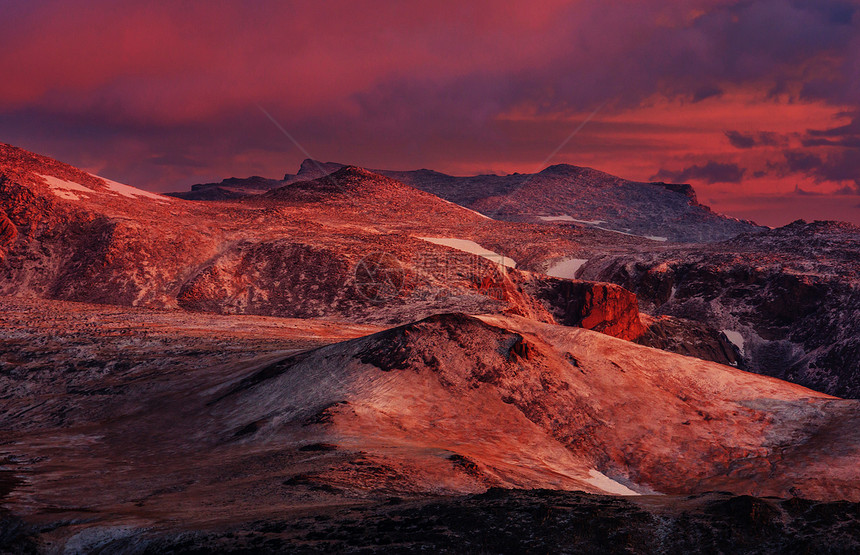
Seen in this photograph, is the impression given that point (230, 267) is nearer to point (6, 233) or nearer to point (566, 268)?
point (6, 233)

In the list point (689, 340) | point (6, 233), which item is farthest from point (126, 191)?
point (689, 340)

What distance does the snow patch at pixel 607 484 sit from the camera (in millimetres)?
20156

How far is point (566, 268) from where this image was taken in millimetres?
110312

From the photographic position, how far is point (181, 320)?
4559cm

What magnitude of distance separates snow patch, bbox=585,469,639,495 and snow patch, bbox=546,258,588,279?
286 feet

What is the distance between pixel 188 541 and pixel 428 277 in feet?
188

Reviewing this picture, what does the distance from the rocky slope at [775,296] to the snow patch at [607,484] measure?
52.5 metres

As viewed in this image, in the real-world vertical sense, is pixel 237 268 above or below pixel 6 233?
below

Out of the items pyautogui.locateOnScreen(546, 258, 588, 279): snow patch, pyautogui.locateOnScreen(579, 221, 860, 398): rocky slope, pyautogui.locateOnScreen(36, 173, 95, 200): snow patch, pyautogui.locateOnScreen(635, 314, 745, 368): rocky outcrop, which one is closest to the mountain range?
pyautogui.locateOnScreen(635, 314, 745, 368): rocky outcrop

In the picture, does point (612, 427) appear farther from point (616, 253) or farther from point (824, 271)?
point (616, 253)

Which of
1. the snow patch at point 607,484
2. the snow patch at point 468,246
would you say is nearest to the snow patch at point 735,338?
the snow patch at point 468,246

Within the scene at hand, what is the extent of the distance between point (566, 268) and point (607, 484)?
302 feet

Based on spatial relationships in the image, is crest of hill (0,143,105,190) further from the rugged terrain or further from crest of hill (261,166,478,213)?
crest of hill (261,166,478,213)

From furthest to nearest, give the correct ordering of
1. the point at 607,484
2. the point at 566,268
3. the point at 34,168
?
the point at 566,268, the point at 34,168, the point at 607,484
